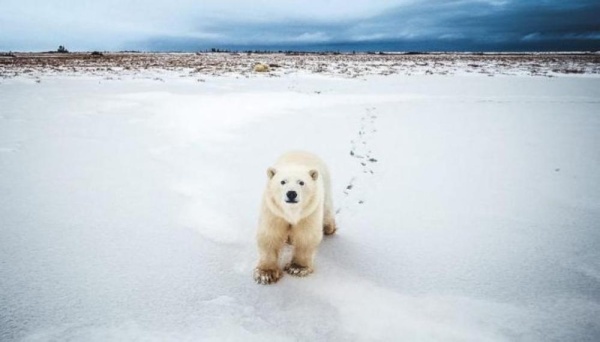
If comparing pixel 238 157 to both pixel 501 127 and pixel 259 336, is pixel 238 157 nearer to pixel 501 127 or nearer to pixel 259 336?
pixel 259 336

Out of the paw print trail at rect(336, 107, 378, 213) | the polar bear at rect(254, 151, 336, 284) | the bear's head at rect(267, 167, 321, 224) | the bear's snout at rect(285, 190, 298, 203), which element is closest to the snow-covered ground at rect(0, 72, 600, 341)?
the paw print trail at rect(336, 107, 378, 213)

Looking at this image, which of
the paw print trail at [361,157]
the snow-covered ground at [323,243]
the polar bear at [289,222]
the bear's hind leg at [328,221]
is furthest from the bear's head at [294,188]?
the paw print trail at [361,157]

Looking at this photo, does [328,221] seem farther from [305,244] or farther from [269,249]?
[269,249]

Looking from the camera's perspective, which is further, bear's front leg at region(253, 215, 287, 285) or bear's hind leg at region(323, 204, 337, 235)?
bear's hind leg at region(323, 204, 337, 235)

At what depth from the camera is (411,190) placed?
4.88 m

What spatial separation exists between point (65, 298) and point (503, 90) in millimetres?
16105

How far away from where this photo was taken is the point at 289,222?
281 centimetres

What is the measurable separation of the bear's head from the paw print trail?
145 centimetres

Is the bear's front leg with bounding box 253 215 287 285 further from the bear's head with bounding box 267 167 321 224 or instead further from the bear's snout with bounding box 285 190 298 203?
the bear's snout with bounding box 285 190 298 203

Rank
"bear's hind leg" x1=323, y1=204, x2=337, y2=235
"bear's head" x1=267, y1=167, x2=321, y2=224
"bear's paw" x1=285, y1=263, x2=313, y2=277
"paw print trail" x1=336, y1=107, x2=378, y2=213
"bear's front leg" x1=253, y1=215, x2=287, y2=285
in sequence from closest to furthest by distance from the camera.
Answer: "bear's head" x1=267, y1=167, x2=321, y2=224 → "bear's front leg" x1=253, y1=215, x2=287, y2=285 → "bear's paw" x1=285, y1=263, x2=313, y2=277 → "bear's hind leg" x1=323, y1=204, x2=337, y2=235 → "paw print trail" x1=336, y1=107, x2=378, y2=213

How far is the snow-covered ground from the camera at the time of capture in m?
2.47

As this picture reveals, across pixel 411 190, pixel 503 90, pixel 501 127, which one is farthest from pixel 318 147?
pixel 503 90

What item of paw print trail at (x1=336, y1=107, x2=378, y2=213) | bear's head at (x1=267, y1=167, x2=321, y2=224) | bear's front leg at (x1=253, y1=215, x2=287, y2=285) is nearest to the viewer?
bear's head at (x1=267, y1=167, x2=321, y2=224)

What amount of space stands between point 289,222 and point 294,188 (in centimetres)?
34
